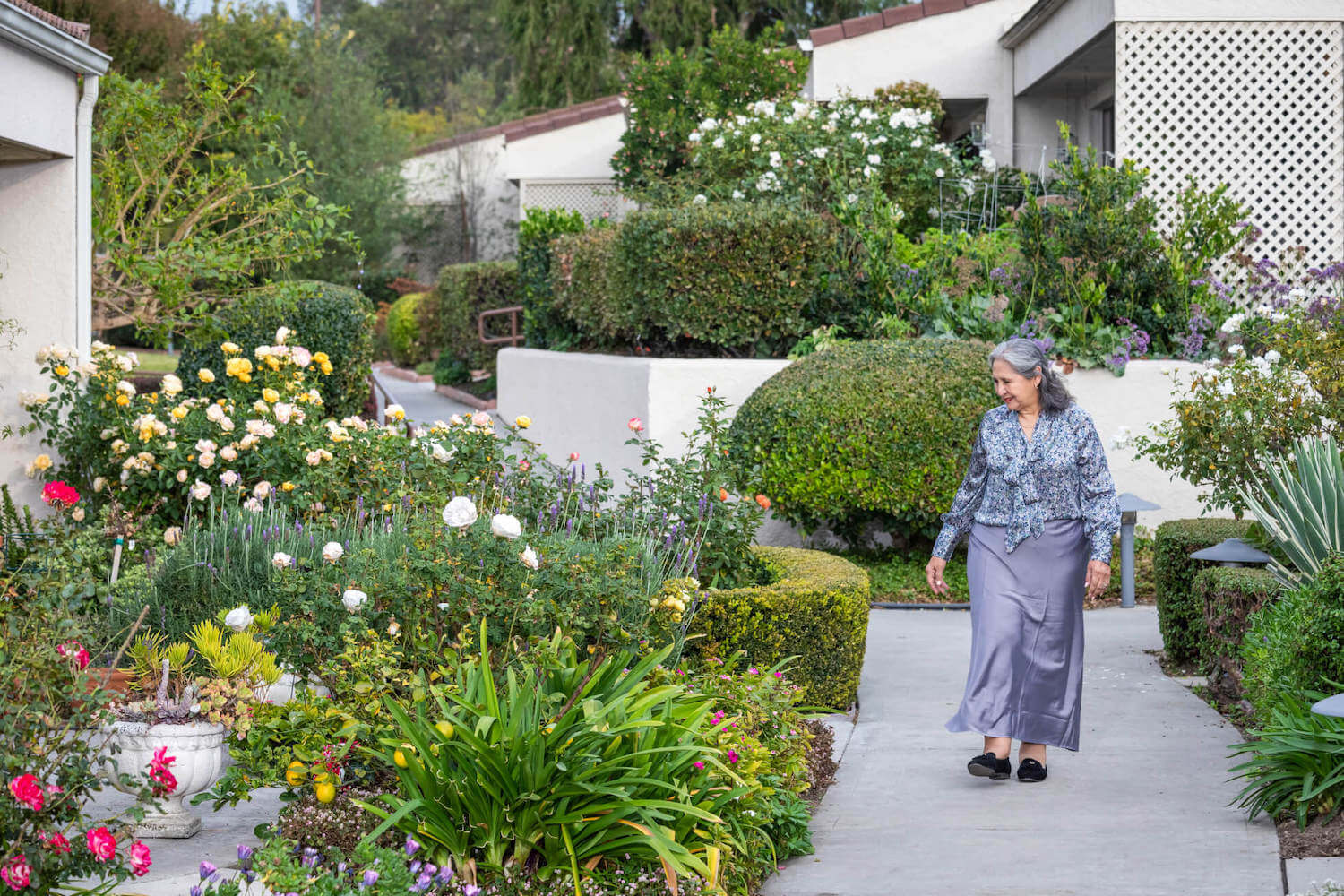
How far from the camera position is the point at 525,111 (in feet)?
89.7

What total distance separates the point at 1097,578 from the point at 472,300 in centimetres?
1453

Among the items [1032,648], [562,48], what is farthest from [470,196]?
[1032,648]

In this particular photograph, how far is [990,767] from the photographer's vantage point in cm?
495

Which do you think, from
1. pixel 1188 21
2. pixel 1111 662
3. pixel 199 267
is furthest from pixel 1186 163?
pixel 199 267

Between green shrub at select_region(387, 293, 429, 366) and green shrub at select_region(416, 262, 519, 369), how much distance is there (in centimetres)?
283

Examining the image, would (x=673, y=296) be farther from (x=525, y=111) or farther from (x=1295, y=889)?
(x=525, y=111)

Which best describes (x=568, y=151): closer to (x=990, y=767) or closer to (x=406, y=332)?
(x=406, y=332)

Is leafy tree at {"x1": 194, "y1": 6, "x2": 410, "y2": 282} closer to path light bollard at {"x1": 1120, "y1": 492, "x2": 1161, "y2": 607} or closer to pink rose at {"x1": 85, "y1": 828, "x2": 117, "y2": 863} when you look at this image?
path light bollard at {"x1": 1120, "y1": 492, "x2": 1161, "y2": 607}

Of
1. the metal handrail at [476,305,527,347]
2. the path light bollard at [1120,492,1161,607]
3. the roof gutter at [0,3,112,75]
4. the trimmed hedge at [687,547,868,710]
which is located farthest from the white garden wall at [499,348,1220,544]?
the metal handrail at [476,305,527,347]

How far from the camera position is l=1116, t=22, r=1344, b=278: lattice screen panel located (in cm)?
1089

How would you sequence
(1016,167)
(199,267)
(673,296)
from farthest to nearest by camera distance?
(1016,167) < (673,296) < (199,267)

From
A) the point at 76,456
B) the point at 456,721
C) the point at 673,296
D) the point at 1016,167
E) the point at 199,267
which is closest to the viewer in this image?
the point at 456,721

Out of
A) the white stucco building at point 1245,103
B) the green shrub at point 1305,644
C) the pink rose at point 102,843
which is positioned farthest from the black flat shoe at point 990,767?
the white stucco building at point 1245,103

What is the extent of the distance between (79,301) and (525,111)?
20.5 metres
